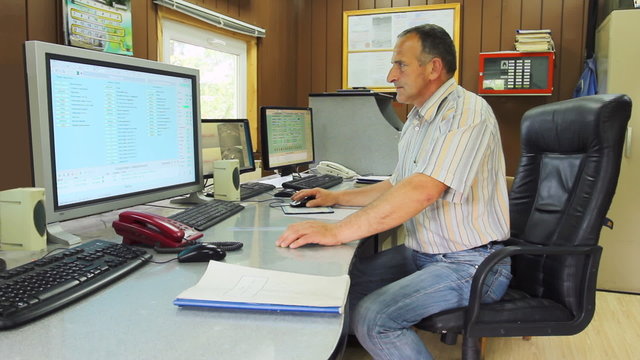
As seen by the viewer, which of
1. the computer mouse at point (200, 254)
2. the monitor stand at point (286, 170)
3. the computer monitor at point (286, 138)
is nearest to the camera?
the computer mouse at point (200, 254)

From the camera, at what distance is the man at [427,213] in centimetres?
137

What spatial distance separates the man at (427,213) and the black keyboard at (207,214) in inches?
11.1

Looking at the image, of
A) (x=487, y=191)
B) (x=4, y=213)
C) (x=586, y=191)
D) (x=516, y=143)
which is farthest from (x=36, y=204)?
(x=516, y=143)

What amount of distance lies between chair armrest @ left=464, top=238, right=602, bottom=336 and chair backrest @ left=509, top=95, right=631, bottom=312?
0.10 ft

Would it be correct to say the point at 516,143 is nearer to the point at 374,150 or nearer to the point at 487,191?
the point at 374,150

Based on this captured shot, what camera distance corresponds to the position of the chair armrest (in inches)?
53.4

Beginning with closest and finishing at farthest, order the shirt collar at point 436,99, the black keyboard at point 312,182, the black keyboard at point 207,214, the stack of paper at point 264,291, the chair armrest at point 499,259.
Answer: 1. the stack of paper at point 264,291
2. the chair armrest at point 499,259
3. the black keyboard at point 207,214
4. the shirt collar at point 436,99
5. the black keyboard at point 312,182

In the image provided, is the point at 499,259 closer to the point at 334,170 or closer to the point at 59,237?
the point at 59,237

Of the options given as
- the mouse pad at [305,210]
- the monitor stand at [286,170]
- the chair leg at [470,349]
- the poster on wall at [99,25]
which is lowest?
the chair leg at [470,349]

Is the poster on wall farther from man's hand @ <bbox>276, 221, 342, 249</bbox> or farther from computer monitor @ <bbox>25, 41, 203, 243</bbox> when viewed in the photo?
man's hand @ <bbox>276, 221, 342, 249</bbox>

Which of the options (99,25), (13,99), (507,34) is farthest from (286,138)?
(507,34)

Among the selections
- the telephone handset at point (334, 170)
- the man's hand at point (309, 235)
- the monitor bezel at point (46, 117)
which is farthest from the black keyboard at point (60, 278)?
the telephone handset at point (334, 170)

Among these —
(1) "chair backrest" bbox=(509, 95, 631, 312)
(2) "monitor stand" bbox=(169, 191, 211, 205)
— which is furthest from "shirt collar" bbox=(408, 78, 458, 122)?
(2) "monitor stand" bbox=(169, 191, 211, 205)

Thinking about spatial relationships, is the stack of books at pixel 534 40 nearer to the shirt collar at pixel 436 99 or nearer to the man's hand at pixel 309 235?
the shirt collar at pixel 436 99
